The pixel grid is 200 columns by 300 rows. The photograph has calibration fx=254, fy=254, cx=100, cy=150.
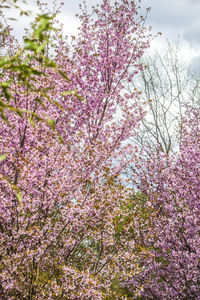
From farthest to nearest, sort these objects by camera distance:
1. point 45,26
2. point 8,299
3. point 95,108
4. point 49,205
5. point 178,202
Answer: point 95,108 → point 178,202 → point 49,205 → point 8,299 → point 45,26

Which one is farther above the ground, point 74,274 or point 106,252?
point 106,252

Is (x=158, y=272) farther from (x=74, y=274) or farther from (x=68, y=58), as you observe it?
(x=68, y=58)

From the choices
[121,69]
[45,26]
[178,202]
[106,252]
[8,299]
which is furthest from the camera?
[121,69]

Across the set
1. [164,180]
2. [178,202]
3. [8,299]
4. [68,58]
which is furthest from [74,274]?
[68,58]

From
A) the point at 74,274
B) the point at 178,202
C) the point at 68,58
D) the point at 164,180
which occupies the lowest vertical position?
the point at 74,274

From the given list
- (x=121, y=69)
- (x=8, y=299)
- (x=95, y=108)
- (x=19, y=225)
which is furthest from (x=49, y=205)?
(x=121, y=69)

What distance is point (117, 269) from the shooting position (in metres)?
5.82

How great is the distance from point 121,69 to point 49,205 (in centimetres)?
561

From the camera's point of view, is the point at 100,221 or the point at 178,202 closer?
the point at 100,221

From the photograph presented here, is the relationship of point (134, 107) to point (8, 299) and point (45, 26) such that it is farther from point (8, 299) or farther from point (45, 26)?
point (45, 26)

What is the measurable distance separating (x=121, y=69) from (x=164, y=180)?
4254mm

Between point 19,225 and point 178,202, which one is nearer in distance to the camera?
point 19,225

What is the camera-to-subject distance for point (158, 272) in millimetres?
8430

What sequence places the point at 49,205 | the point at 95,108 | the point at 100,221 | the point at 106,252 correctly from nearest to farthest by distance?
the point at 49,205
the point at 100,221
the point at 106,252
the point at 95,108
